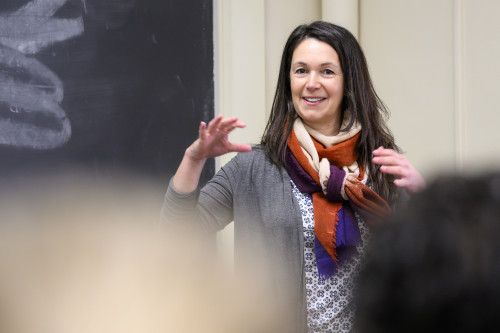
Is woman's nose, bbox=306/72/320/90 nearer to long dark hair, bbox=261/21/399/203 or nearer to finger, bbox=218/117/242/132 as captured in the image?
long dark hair, bbox=261/21/399/203

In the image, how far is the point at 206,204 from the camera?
1785 mm

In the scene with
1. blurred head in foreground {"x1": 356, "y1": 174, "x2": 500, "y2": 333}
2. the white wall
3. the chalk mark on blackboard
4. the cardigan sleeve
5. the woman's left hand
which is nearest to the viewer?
blurred head in foreground {"x1": 356, "y1": 174, "x2": 500, "y2": 333}

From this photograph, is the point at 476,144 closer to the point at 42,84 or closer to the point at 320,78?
the point at 320,78

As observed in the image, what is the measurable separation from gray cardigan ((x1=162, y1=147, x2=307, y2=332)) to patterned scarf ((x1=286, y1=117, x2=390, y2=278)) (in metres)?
0.05

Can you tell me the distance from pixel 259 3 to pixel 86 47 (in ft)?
3.05

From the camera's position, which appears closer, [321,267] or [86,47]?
[321,267]

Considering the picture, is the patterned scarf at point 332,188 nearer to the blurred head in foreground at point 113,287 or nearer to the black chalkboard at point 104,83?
the black chalkboard at point 104,83

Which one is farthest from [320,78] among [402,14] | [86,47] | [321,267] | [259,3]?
[402,14]

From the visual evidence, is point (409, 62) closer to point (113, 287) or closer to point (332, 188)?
point (332, 188)

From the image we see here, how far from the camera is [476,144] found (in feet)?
9.80

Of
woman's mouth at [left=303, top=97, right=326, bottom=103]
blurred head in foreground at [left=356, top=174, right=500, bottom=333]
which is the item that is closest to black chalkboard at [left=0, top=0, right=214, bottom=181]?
woman's mouth at [left=303, top=97, right=326, bottom=103]

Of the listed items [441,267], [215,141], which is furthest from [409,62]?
[441,267]

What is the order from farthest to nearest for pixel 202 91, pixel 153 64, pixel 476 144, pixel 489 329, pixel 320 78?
pixel 476 144 < pixel 202 91 < pixel 153 64 < pixel 320 78 < pixel 489 329

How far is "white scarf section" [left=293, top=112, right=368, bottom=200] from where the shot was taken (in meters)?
1.87
